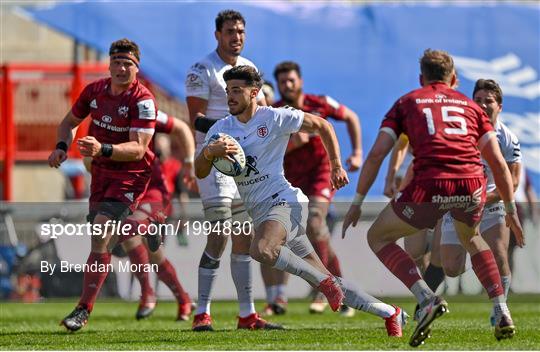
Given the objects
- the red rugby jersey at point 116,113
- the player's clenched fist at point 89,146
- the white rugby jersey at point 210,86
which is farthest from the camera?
the white rugby jersey at point 210,86

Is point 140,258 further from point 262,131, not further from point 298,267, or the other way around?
point 298,267

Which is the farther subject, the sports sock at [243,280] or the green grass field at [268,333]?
the sports sock at [243,280]

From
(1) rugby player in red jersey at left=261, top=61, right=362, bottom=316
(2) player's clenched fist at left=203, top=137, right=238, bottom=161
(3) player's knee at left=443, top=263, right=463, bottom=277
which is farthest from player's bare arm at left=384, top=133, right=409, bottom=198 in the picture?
(2) player's clenched fist at left=203, top=137, right=238, bottom=161

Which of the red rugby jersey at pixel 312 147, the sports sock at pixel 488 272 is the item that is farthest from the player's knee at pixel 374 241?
the red rugby jersey at pixel 312 147

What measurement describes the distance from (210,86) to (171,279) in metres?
2.13

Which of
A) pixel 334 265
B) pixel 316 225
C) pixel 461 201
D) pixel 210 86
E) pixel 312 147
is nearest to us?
pixel 461 201

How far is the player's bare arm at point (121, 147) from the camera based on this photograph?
9938 millimetres

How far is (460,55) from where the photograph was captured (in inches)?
714

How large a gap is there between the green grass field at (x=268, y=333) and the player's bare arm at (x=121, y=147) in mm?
1330

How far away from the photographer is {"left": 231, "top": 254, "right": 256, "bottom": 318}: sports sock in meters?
10.7

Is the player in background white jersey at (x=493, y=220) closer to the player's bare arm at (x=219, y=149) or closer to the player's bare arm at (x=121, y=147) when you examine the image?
the player's bare arm at (x=219, y=149)

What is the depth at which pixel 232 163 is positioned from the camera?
9227 millimetres

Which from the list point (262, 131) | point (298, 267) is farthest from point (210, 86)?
point (298, 267)

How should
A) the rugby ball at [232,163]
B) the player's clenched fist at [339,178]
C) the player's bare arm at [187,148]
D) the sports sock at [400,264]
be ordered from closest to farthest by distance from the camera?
the sports sock at [400,264] < the rugby ball at [232,163] < the player's clenched fist at [339,178] < the player's bare arm at [187,148]
